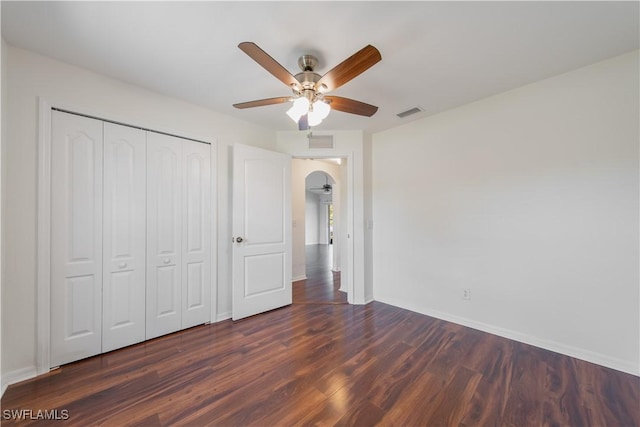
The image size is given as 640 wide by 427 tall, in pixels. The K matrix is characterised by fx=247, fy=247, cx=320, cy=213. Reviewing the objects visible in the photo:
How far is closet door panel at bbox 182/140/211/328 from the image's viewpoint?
2.69 meters

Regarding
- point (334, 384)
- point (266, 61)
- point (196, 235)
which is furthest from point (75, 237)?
point (334, 384)

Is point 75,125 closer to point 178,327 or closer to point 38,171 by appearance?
point 38,171

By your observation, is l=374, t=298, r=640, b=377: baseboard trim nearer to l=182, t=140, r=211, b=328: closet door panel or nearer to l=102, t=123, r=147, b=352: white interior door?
l=182, t=140, r=211, b=328: closet door panel

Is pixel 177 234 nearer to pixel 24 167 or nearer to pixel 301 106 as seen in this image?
pixel 24 167

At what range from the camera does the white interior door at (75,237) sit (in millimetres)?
1990

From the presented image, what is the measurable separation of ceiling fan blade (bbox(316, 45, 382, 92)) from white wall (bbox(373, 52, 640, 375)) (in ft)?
6.02

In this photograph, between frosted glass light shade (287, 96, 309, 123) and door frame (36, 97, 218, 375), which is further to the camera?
door frame (36, 97, 218, 375)

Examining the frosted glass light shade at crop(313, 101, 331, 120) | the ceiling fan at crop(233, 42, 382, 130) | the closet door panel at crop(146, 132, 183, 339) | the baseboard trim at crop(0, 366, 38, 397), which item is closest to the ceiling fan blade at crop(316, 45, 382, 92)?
the ceiling fan at crop(233, 42, 382, 130)

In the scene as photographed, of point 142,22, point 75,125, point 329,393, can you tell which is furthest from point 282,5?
point 329,393

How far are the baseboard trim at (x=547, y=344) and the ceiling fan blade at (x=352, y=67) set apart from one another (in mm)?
2776

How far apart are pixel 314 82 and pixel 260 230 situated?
1.91 meters

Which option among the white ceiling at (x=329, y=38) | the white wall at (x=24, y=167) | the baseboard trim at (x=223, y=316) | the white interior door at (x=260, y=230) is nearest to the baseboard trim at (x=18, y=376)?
the white wall at (x=24, y=167)

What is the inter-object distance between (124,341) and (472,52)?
3.86 meters

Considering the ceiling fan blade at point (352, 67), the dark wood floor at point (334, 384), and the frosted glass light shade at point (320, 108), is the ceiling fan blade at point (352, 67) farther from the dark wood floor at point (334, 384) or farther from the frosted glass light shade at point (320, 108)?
the dark wood floor at point (334, 384)
